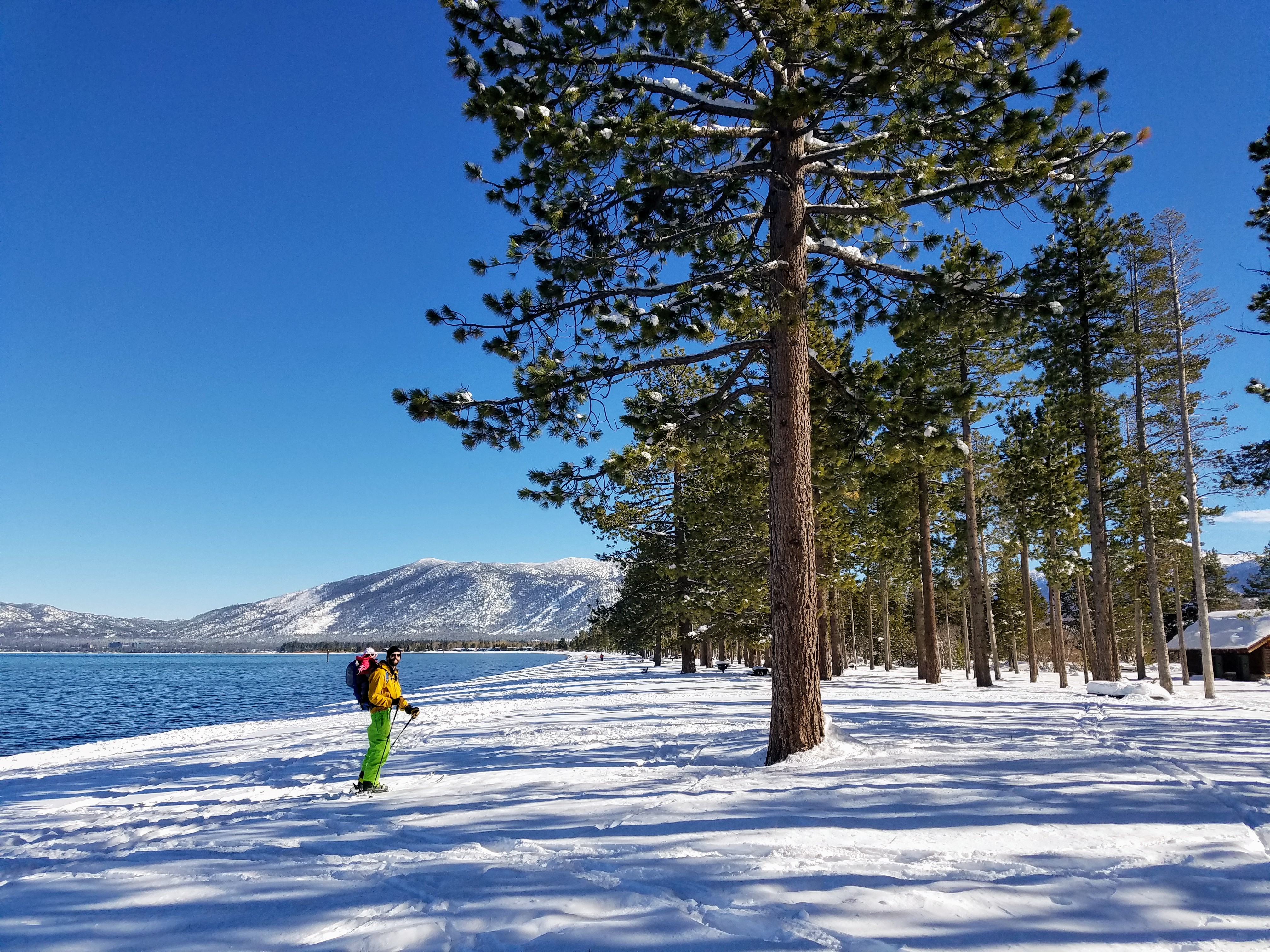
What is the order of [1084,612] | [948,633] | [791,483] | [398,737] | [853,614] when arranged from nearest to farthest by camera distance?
[791,483] → [398,737] → [1084,612] → [853,614] → [948,633]

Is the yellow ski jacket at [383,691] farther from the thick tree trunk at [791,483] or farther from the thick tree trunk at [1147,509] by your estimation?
the thick tree trunk at [1147,509]

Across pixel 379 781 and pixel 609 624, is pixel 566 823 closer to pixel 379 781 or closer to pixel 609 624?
pixel 379 781

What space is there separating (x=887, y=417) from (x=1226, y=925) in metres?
6.74

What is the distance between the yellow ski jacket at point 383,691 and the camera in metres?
8.34

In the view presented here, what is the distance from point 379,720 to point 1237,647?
46.5 metres

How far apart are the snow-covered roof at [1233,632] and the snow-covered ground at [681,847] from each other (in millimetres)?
35047

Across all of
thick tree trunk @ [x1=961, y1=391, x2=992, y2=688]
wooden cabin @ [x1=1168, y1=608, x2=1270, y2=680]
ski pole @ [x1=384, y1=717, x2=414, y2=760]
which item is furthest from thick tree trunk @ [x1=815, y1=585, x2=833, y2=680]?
wooden cabin @ [x1=1168, y1=608, x2=1270, y2=680]

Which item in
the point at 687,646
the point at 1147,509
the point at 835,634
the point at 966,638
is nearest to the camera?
the point at 1147,509

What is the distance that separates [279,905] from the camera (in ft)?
14.5

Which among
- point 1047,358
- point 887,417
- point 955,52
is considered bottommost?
point 887,417

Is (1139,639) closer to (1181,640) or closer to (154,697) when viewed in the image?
(1181,640)

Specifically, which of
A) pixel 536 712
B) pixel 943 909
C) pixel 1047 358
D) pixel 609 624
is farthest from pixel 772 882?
pixel 609 624

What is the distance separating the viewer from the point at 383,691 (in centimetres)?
842

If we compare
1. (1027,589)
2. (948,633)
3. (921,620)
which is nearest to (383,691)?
(1027,589)
